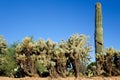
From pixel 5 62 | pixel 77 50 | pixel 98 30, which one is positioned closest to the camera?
pixel 77 50

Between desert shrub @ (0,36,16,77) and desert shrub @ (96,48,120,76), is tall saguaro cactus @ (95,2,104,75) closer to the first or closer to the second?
desert shrub @ (96,48,120,76)

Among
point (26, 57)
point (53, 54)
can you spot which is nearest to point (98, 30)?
point (53, 54)

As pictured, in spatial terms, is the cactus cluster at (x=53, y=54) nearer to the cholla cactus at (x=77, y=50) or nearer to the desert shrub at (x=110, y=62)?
the cholla cactus at (x=77, y=50)

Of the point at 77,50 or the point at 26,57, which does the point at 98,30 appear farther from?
the point at 26,57

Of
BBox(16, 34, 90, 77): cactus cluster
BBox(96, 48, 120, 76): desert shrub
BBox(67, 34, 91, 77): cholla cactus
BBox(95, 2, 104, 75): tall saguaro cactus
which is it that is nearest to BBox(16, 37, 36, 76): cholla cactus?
BBox(16, 34, 90, 77): cactus cluster

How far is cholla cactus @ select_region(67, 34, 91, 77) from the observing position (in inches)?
539

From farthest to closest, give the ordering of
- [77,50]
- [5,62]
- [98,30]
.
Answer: [98,30], [5,62], [77,50]

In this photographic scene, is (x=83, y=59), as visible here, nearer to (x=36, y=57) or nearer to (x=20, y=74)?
(x=36, y=57)

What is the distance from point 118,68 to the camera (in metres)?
13.6

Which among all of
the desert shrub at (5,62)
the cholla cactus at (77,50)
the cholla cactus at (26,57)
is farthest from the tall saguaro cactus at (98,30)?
the desert shrub at (5,62)

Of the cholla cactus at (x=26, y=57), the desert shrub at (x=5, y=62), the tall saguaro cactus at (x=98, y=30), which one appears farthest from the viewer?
the tall saguaro cactus at (x=98, y=30)

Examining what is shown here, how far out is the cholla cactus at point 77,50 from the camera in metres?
13.7

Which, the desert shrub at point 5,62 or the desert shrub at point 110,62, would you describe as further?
the desert shrub at point 5,62

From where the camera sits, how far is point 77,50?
1360cm
